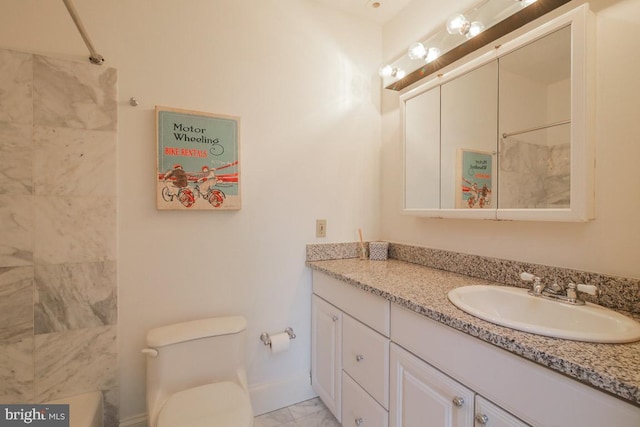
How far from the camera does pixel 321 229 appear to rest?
1.82 metres

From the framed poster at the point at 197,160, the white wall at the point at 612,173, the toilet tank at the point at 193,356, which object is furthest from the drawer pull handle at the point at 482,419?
the framed poster at the point at 197,160

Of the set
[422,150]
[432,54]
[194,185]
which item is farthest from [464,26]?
[194,185]

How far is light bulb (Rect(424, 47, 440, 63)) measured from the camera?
1559 millimetres

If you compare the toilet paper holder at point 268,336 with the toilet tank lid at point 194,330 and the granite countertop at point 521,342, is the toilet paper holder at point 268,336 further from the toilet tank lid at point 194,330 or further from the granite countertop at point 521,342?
the granite countertop at point 521,342

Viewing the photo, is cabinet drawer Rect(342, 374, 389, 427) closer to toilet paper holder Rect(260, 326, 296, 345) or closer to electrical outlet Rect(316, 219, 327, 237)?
toilet paper holder Rect(260, 326, 296, 345)

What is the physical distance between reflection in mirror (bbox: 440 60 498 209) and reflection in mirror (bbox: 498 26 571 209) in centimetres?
5

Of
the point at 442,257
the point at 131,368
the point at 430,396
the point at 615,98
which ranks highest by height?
the point at 615,98

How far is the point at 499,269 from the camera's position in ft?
4.17

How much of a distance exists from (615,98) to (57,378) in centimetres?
245

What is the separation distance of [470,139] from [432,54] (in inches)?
21.6

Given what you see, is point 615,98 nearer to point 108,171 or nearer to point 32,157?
point 108,171

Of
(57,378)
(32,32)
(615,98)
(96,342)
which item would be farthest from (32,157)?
(615,98)

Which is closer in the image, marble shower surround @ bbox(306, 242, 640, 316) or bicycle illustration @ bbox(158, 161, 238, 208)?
marble shower surround @ bbox(306, 242, 640, 316)

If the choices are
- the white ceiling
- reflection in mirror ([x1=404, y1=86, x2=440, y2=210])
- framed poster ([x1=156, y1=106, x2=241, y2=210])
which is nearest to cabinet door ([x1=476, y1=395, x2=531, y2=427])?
reflection in mirror ([x1=404, y1=86, x2=440, y2=210])
